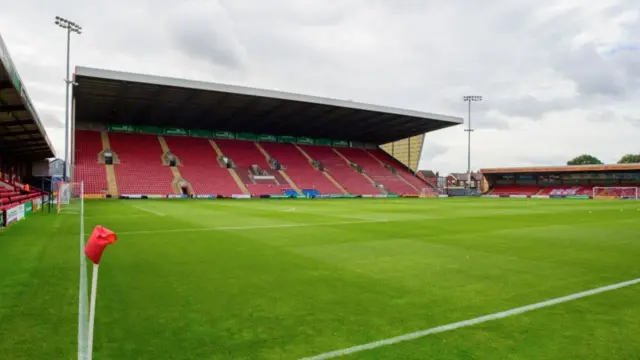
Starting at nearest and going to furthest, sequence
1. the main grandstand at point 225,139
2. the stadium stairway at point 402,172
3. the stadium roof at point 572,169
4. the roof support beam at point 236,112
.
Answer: the main grandstand at point 225,139
the roof support beam at point 236,112
the stadium roof at point 572,169
the stadium stairway at point 402,172

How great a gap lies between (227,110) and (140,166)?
12268 millimetres

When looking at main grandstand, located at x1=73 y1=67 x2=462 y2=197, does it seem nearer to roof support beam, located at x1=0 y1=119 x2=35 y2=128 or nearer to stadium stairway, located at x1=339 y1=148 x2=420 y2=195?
stadium stairway, located at x1=339 y1=148 x2=420 y2=195

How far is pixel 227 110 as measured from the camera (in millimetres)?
47906

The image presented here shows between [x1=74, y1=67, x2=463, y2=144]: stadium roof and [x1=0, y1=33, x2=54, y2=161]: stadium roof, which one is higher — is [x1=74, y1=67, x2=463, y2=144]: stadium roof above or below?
above

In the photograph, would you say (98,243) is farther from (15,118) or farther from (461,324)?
(15,118)

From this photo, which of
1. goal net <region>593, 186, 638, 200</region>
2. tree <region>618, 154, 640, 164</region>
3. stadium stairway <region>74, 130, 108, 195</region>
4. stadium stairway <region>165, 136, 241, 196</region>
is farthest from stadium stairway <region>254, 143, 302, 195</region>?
tree <region>618, 154, 640, 164</region>

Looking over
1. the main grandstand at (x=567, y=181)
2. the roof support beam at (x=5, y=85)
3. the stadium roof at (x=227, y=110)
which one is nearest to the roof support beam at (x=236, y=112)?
the stadium roof at (x=227, y=110)

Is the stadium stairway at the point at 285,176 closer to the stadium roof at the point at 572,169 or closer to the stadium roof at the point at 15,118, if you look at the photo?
the stadium roof at the point at 15,118

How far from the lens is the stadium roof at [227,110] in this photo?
37869mm

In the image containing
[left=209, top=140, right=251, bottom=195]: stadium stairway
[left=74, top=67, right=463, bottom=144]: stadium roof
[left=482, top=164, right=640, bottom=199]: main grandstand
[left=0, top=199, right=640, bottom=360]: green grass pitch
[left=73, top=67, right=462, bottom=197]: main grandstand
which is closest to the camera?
[left=0, top=199, right=640, bottom=360]: green grass pitch

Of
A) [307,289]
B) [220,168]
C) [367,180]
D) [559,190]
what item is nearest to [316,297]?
[307,289]

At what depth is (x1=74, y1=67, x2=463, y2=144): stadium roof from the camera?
1491 inches

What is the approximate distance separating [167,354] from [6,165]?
36.3 m

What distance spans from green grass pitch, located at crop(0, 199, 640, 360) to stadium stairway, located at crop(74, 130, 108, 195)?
33.6 metres
